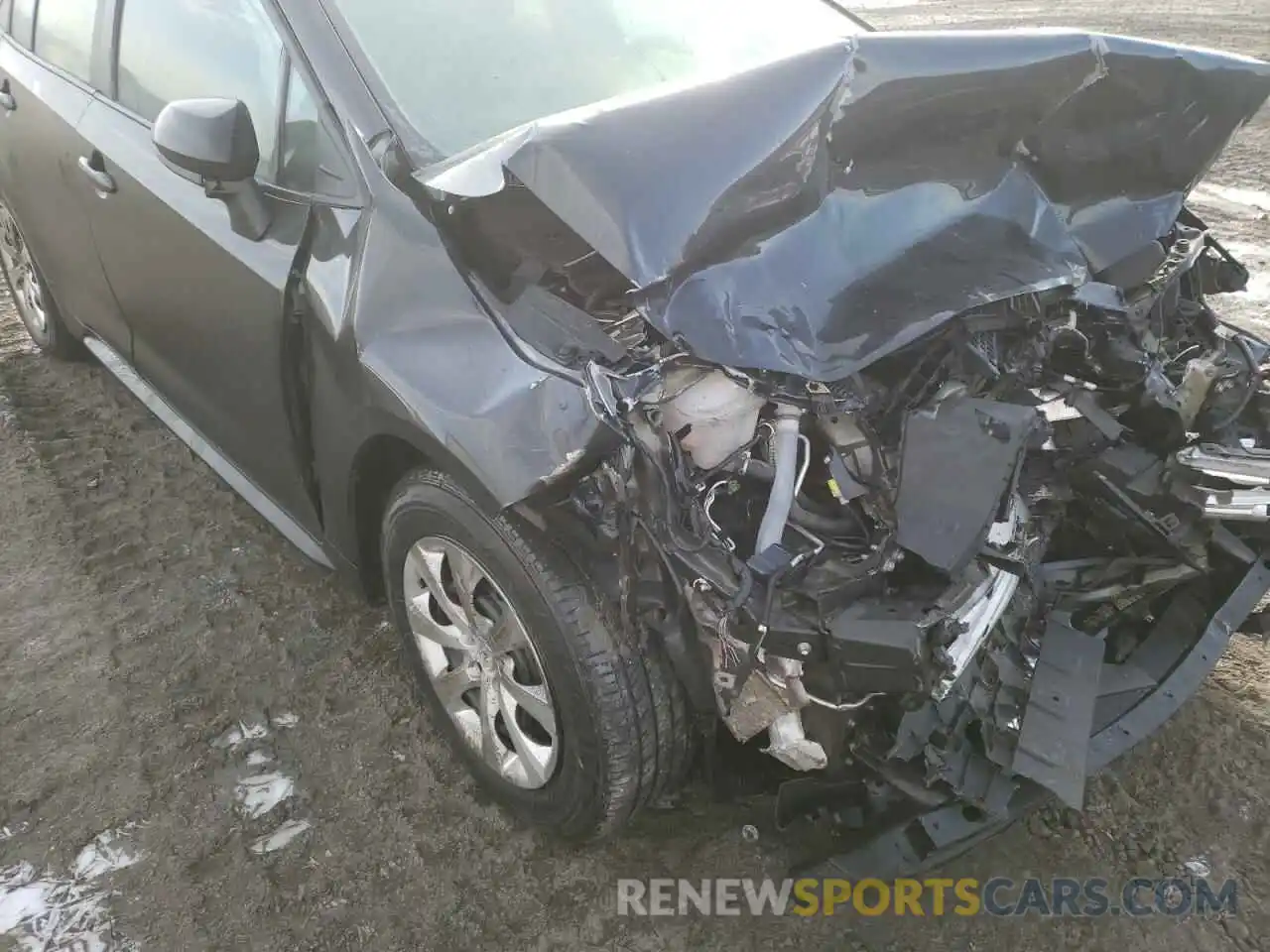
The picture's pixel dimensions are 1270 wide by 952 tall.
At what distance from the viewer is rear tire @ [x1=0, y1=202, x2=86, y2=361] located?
4223 millimetres

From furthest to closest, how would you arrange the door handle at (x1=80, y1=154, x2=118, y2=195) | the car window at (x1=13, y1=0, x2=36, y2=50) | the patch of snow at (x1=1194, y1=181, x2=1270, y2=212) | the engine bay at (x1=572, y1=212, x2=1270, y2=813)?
the patch of snow at (x1=1194, y1=181, x2=1270, y2=212) < the car window at (x1=13, y1=0, x2=36, y2=50) < the door handle at (x1=80, y1=154, x2=118, y2=195) < the engine bay at (x1=572, y1=212, x2=1270, y2=813)

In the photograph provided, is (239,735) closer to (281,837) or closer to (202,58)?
(281,837)

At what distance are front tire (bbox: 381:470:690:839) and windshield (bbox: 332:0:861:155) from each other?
0.89 metres

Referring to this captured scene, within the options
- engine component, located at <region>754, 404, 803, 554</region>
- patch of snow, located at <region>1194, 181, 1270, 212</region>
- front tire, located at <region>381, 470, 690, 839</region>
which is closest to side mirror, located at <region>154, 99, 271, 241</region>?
→ front tire, located at <region>381, 470, 690, 839</region>

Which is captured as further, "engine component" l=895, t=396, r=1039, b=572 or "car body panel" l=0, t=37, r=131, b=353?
"car body panel" l=0, t=37, r=131, b=353

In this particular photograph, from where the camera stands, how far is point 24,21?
3.58 m

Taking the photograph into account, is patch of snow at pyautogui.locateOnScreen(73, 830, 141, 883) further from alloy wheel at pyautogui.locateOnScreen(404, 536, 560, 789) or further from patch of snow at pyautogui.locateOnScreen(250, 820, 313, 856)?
alloy wheel at pyautogui.locateOnScreen(404, 536, 560, 789)

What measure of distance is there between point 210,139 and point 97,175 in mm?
1029

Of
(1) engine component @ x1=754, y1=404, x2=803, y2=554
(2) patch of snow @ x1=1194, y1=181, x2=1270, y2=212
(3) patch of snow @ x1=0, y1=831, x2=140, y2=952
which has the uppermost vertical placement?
(1) engine component @ x1=754, y1=404, x2=803, y2=554

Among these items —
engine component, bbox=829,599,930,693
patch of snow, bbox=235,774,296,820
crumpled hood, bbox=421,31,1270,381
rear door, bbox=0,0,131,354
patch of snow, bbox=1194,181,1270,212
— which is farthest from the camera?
patch of snow, bbox=1194,181,1270,212

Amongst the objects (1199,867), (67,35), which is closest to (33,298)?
(67,35)

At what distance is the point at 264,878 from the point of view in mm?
2223

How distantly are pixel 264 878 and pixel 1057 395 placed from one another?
6.80 feet

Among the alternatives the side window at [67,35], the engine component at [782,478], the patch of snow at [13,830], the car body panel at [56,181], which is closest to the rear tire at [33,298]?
the car body panel at [56,181]
